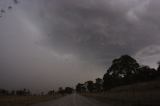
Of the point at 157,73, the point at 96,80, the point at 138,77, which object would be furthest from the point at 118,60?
the point at 96,80

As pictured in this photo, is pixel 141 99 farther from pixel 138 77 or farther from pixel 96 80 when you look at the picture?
pixel 96 80

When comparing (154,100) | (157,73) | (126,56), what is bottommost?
(154,100)

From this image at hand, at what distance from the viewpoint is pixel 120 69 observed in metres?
110

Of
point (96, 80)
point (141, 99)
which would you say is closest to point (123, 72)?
point (141, 99)

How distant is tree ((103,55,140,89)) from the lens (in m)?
104

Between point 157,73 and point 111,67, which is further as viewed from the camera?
point 111,67

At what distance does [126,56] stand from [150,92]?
76.0 m

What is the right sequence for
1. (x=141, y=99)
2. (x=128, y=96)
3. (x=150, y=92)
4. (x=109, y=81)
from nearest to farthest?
(x=150, y=92), (x=141, y=99), (x=128, y=96), (x=109, y=81)

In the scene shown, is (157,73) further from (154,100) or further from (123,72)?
(123,72)

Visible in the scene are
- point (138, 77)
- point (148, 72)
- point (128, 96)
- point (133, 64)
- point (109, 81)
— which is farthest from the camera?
point (109, 81)

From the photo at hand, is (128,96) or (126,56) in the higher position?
(126,56)

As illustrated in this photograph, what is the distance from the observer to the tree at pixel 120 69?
10388cm

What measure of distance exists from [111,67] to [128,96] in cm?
6830

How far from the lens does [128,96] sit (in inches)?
1781
